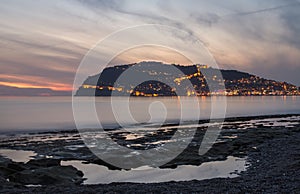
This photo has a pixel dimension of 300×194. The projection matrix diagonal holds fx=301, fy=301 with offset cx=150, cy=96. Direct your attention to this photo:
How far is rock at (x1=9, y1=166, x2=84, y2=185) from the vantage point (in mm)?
16039

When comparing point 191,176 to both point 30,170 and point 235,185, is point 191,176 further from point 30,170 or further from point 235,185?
point 30,170

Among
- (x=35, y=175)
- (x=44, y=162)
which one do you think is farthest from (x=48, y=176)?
(x=44, y=162)

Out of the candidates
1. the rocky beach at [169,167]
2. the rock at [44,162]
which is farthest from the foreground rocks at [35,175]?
the rock at [44,162]

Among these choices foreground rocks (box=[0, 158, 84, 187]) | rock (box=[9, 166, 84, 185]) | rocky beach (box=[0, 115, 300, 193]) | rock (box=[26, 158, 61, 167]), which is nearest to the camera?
rocky beach (box=[0, 115, 300, 193])

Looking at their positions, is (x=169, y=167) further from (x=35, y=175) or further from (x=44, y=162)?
(x=44, y=162)

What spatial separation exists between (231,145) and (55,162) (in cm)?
1557

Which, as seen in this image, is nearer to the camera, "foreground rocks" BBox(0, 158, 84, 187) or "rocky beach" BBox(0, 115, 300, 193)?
"rocky beach" BBox(0, 115, 300, 193)

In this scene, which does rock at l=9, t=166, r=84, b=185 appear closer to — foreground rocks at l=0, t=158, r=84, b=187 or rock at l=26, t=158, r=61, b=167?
foreground rocks at l=0, t=158, r=84, b=187

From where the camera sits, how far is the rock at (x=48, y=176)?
16.0 metres

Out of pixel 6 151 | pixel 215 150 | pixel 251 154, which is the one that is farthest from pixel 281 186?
pixel 6 151

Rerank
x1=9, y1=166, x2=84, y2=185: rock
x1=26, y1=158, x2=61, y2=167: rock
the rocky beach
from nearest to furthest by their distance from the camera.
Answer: the rocky beach → x1=9, y1=166, x2=84, y2=185: rock → x1=26, y1=158, x2=61, y2=167: rock

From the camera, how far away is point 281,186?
11609 mm

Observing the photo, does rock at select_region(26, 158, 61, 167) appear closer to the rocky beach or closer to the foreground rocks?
the rocky beach

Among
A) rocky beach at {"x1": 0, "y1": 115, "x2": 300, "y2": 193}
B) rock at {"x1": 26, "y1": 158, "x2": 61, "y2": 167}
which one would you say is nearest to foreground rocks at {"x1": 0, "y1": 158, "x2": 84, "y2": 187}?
rocky beach at {"x1": 0, "y1": 115, "x2": 300, "y2": 193}
